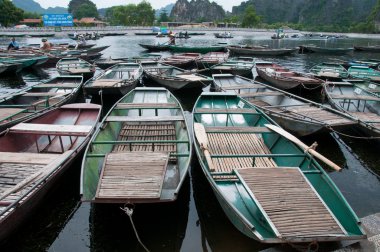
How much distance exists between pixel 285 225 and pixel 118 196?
3.00m

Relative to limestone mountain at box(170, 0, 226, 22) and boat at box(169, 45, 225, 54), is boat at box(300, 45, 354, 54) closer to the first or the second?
boat at box(169, 45, 225, 54)

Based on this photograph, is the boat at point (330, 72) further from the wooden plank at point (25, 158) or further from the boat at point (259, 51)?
the wooden plank at point (25, 158)

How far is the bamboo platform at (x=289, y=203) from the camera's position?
4559mm

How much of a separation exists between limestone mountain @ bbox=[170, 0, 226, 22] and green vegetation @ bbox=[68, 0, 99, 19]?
43.8 metres

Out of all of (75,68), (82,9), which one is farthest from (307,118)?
(82,9)

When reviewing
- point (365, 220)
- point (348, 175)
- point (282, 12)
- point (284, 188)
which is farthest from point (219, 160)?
point (282, 12)

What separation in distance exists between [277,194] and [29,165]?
579cm

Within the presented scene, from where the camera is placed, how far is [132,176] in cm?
572

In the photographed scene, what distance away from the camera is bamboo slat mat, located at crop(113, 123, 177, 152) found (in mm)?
8234

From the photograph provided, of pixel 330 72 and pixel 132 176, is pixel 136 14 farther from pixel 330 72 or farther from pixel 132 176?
pixel 132 176

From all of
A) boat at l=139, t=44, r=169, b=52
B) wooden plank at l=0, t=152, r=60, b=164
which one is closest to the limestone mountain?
boat at l=139, t=44, r=169, b=52

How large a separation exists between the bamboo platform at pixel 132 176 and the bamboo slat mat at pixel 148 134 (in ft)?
5.92

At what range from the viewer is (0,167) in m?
6.61

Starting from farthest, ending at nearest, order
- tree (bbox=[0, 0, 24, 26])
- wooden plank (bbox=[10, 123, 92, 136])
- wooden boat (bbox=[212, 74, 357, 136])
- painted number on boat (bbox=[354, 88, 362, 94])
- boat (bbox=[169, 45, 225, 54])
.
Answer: tree (bbox=[0, 0, 24, 26]) < boat (bbox=[169, 45, 225, 54]) < painted number on boat (bbox=[354, 88, 362, 94]) < wooden boat (bbox=[212, 74, 357, 136]) < wooden plank (bbox=[10, 123, 92, 136])
